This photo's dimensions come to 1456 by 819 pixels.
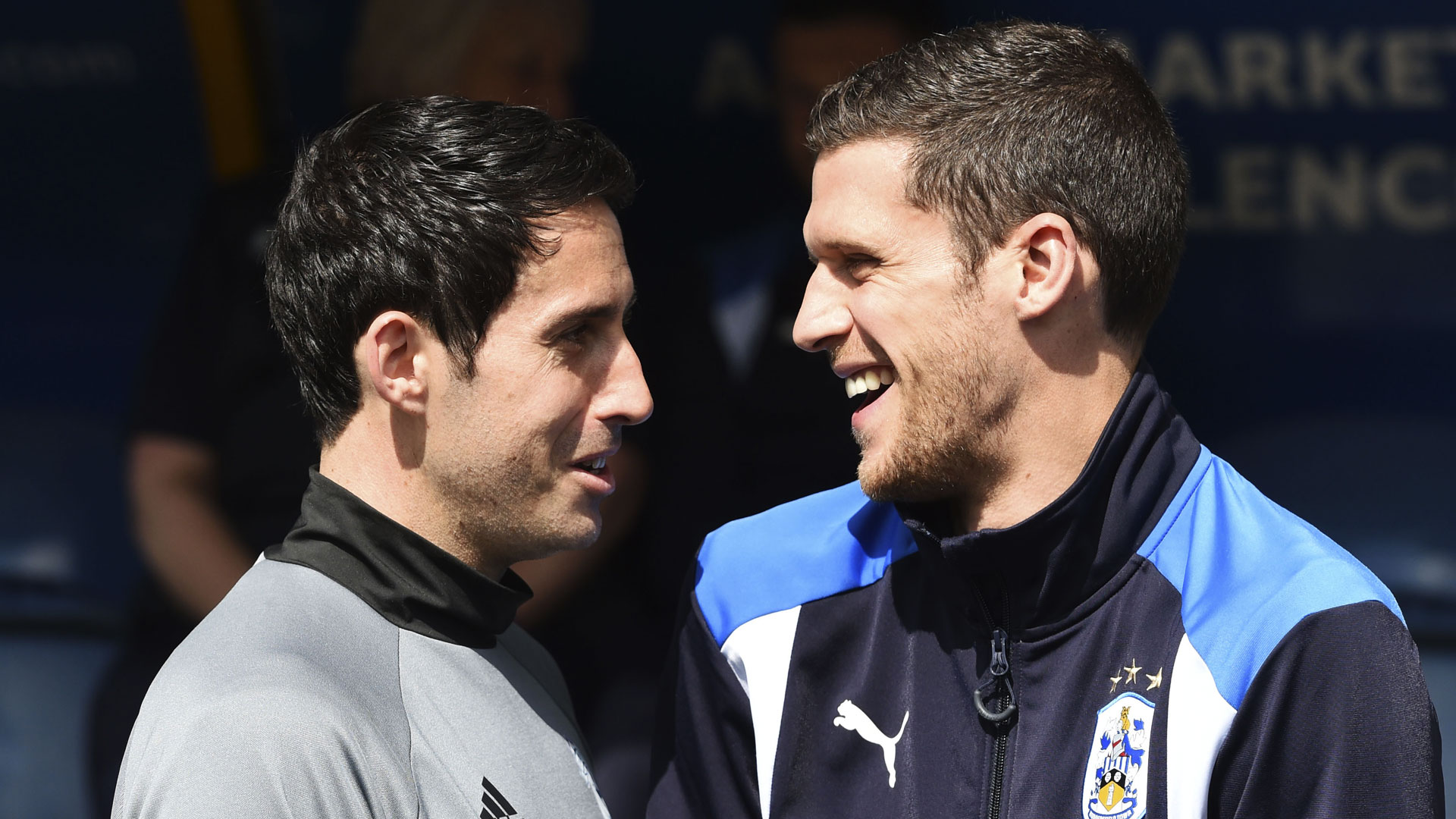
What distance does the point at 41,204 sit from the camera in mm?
3367

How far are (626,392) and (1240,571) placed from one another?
68cm

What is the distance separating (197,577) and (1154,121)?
6.70ft

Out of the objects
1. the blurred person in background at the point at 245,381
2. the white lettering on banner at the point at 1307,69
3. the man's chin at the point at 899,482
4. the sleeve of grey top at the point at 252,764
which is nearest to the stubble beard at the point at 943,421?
the man's chin at the point at 899,482

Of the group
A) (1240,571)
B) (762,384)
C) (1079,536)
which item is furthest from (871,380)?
(762,384)

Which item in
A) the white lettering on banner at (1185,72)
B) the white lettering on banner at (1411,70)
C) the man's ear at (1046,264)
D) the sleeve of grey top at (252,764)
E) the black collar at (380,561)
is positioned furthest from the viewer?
the white lettering on banner at (1185,72)

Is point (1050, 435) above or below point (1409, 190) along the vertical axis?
below

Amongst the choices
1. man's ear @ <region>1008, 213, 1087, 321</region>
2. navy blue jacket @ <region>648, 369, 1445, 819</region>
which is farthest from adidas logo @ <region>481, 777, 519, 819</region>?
man's ear @ <region>1008, 213, 1087, 321</region>

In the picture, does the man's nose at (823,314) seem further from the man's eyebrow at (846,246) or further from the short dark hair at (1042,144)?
the short dark hair at (1042,144)

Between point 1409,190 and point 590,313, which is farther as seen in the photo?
point 1409,190

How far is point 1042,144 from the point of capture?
1.59 m

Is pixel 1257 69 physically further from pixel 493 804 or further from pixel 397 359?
pixel 493 804

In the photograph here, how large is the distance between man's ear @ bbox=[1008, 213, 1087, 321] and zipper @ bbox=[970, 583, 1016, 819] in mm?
320

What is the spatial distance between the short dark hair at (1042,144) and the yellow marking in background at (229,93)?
6.61 feet

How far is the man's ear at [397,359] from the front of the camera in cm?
146
